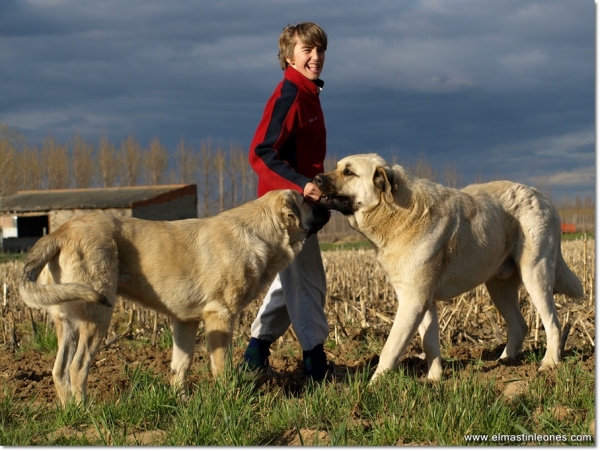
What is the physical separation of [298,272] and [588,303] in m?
4.50


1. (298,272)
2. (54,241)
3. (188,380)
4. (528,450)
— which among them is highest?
(54,241)

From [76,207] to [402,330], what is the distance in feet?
119

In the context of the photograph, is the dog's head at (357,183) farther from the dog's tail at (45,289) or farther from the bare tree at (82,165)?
the bare tree at (82,165)

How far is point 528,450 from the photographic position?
3729mm

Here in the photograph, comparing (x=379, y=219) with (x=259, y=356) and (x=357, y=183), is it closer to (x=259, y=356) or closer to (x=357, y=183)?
(x=357, y=183)

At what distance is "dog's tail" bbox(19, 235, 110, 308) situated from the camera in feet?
14.6

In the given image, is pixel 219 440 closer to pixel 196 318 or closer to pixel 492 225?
pixel 196 318

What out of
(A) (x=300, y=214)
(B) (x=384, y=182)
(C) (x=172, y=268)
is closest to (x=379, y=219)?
(B) (x=384, y=182)

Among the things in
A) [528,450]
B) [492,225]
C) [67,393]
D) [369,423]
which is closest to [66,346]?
[67,393]

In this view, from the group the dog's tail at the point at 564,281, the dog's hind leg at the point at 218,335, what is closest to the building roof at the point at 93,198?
the dog's tail at the point at 564,281

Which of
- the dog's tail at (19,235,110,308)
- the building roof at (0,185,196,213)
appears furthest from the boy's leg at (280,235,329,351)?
the building roof at (0,185,196,213)

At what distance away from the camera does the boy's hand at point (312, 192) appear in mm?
5449

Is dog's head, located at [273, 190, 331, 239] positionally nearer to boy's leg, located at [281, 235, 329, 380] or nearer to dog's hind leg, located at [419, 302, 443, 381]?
boy's leg, located at [281, 235, 329, 380]

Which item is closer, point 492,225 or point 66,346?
point 66,346
